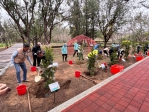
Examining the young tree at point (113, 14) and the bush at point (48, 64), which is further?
the young tree at point (113, 14)

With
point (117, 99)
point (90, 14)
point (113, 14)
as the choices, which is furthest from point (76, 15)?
point (117, 99)

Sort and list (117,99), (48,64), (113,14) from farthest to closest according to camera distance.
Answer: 1. (113,14)
2. (48,64)
3. (117,99)

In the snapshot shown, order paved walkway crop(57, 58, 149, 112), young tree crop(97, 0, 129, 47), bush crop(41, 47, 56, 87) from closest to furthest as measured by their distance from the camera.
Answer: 1. paved walkway crop(57, 58, 149, 112)
2. bush crop(41, 47, 56, 87)
3. young tree crop(97, 0, 129, 47)

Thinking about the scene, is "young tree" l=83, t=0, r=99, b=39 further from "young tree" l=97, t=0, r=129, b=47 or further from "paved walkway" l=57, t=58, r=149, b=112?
"paved walkway" l=57, t=58, r=149, b=112

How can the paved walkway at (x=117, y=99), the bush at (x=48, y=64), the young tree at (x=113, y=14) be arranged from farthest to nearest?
the young tree at (x=113, y=14)
the bush at (x=48, y=64)
the paved walkway at (x=117, y=99)

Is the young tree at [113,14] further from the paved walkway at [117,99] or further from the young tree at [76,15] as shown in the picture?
the paved walkway at [117,99]

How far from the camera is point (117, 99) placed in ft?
7.92

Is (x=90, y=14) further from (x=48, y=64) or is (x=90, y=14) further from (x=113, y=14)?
(x=48, y=64)

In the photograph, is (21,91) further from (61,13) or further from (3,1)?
(61,13)

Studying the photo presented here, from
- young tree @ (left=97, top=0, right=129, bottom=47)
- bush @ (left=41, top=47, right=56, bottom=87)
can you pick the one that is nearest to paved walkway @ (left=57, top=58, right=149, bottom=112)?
bush @ (left=41, top=47, right=56, bottom=87)

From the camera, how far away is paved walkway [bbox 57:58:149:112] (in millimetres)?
2104

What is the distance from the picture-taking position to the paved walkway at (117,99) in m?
2.10

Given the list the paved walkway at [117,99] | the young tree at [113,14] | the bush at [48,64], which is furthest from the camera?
the young tree at [113,14]

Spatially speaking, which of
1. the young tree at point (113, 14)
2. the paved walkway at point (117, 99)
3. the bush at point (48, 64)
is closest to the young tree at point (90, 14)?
the young tree at point (113, 14)
